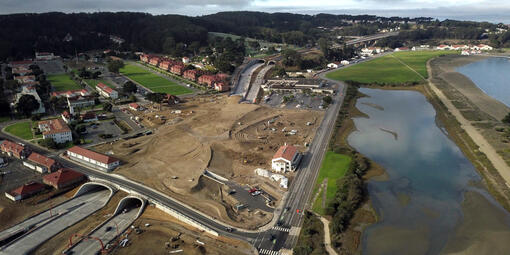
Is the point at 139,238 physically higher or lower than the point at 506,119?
lower

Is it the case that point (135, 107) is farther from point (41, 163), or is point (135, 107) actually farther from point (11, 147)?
point (41, 163)

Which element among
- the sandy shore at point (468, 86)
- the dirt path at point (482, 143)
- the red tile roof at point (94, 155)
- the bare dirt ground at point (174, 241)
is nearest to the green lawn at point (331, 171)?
the bare dirt ground at point (174, 241)

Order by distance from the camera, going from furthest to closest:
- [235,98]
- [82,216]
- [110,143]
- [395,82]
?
[395,82]
[235,98]
[110,143]
[82,216]

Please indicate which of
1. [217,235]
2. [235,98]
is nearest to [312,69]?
[235,98]

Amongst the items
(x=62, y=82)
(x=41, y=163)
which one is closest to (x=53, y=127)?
(x=41, y=163)

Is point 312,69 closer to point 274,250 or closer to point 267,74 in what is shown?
point 267,74

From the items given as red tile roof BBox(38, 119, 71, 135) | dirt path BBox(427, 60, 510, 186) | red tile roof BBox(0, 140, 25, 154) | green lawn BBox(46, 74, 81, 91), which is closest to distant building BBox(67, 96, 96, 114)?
red tile roof BBox(38, 119, 71, 135)

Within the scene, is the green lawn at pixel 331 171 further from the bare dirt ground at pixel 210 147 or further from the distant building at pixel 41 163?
the distant building at pixel 41 163
